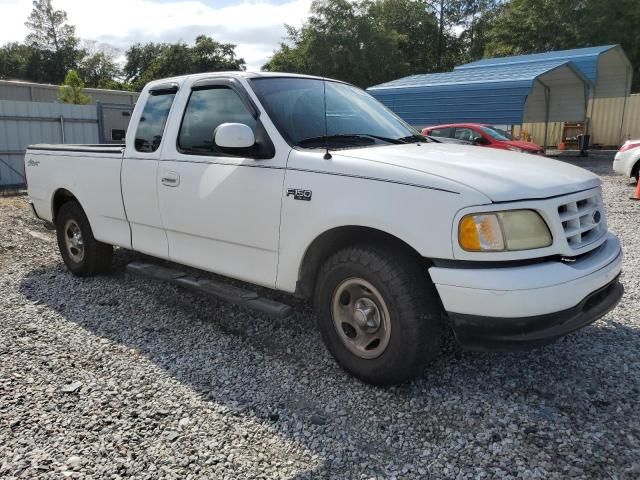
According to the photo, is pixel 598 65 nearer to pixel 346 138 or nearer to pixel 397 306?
pixel 346 138

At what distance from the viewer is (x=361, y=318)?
328cm

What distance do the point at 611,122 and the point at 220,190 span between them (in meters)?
29.8

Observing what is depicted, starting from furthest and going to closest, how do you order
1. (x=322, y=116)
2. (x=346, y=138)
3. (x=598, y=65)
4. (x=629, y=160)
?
(x=598, y=65)
(x=629, y=160)
(x=322, y=116)
(x=346, y=138)

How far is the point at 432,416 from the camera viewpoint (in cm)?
308

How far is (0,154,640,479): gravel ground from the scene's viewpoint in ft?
8.84

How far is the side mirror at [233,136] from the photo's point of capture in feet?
11.5

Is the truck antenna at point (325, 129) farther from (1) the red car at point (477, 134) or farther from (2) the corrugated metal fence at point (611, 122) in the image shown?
(2) the corrugated metal fence at point (611, 122)

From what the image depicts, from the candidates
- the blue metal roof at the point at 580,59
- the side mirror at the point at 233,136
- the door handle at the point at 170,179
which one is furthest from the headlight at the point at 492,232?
the blue metal roof at the point at 580,59

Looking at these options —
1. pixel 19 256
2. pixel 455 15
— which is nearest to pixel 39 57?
pixel 455 15

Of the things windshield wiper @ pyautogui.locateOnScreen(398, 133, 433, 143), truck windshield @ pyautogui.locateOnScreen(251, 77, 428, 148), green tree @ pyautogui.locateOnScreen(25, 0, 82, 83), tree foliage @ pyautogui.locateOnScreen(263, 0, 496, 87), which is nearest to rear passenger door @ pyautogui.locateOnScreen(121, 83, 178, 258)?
truck windshield @ pyautogui.locateOnScreen(251, 77, 428, 148)

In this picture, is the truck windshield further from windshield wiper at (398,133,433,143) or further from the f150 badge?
the f150 badge

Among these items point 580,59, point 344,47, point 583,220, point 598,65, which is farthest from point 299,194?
point 344,47

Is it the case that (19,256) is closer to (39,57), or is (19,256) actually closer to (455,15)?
(455,15)

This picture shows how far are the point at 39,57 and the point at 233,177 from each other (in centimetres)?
7738
